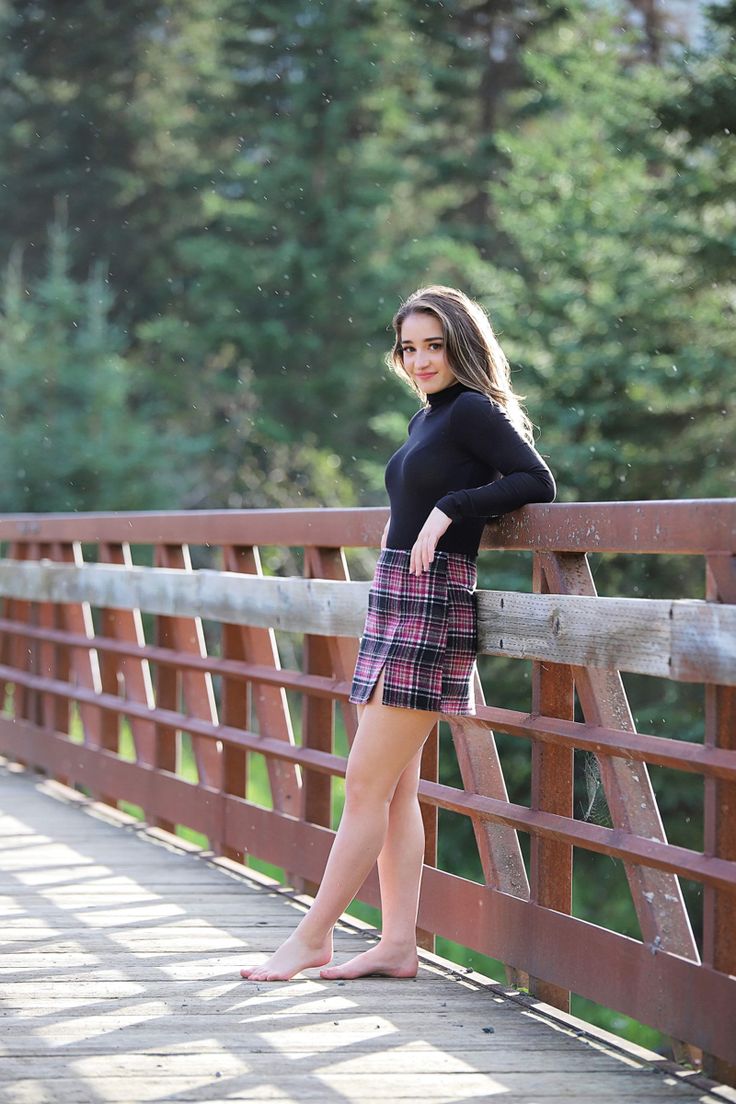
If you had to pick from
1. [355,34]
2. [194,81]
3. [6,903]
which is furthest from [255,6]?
[6,903]

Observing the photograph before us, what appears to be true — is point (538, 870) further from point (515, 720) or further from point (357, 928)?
Result: point (357, 928)

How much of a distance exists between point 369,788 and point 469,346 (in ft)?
3.45

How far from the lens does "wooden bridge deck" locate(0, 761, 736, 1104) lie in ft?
10.1

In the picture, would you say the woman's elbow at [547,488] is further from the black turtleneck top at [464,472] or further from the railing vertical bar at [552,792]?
the railing vertical bar at [552,792]

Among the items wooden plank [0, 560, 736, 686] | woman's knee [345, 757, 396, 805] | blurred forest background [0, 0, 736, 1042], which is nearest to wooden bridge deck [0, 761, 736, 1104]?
woman's knee [345, 757, 396, 805]

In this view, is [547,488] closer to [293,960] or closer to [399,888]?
[399,888]

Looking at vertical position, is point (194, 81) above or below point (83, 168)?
above

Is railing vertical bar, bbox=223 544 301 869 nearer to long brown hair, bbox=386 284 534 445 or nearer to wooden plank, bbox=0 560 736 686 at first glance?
wooden plank, bbox=0 560 736 686

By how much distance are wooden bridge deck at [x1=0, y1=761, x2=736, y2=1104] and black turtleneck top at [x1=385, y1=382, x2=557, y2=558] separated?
1067mm

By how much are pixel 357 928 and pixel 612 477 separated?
951 cm

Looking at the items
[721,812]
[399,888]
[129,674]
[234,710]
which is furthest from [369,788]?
[129,674]

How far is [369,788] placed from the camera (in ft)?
12.3

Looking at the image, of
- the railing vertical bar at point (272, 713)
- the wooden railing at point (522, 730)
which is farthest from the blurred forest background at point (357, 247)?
the railing vertical bar at point (272, 713)

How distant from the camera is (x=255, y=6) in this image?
25531 millimetres
